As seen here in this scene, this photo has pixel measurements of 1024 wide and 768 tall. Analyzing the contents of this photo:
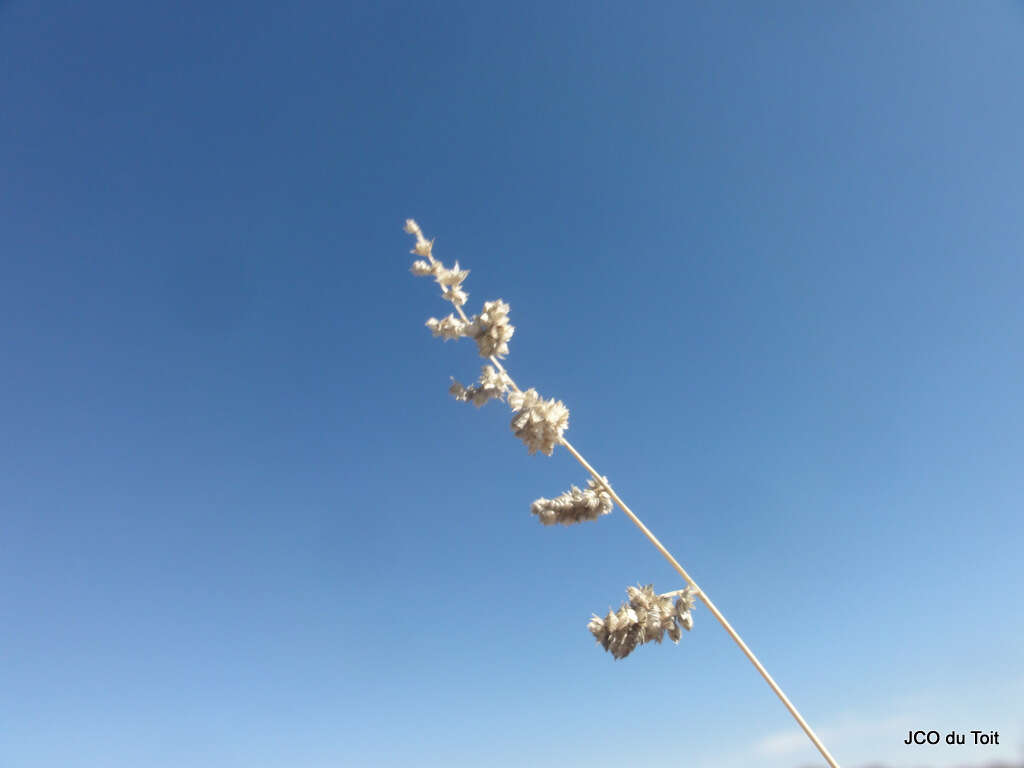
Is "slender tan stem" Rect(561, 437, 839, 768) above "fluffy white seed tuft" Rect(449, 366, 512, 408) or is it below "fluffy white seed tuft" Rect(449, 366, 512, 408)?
below

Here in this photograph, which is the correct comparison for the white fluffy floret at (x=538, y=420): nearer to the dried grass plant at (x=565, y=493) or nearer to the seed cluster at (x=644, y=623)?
the dried grass plant at (x=565, y=493)

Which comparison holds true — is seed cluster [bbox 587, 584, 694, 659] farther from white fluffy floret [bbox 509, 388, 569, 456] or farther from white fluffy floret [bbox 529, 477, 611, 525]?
white fluffy floret [bbox 509, 388, 569, 456]

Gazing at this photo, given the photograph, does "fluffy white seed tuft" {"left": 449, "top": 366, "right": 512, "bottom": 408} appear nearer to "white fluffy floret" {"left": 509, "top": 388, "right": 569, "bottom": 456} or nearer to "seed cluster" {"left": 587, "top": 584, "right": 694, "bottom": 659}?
"white fluffy floret" {"left": 509, "top": 388, "right": 569, "bottom": 456}

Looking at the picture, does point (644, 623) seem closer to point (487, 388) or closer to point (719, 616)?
point (719, 616)

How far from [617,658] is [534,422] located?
1.29 meters

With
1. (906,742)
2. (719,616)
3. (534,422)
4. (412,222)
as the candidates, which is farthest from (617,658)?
(906,742)

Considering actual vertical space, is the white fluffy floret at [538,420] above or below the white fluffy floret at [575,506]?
above

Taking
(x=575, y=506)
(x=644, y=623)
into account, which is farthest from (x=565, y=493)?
(x=644, y=623)

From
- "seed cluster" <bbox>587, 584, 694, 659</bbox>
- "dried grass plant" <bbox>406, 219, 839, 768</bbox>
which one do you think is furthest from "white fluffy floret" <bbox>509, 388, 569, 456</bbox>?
"seed cluster" <bbox>587, 584, 694, 659</bbox>

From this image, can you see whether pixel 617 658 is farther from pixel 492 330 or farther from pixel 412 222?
pixel 412 222

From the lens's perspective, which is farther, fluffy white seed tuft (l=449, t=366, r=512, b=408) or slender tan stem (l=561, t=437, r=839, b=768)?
fluffy white seed tuft (l=449, t=366, r=512, b=408)

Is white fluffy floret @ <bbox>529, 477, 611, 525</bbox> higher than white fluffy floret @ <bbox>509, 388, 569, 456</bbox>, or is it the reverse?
white fluffy floret @ <bbox>509, 388, 569, 456</bbox>

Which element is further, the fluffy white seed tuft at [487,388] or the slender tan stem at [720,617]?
the fluffy white seed tuft at [487,388]

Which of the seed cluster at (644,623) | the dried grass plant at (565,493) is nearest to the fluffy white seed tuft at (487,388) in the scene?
the dried grass plant at (565,493)
